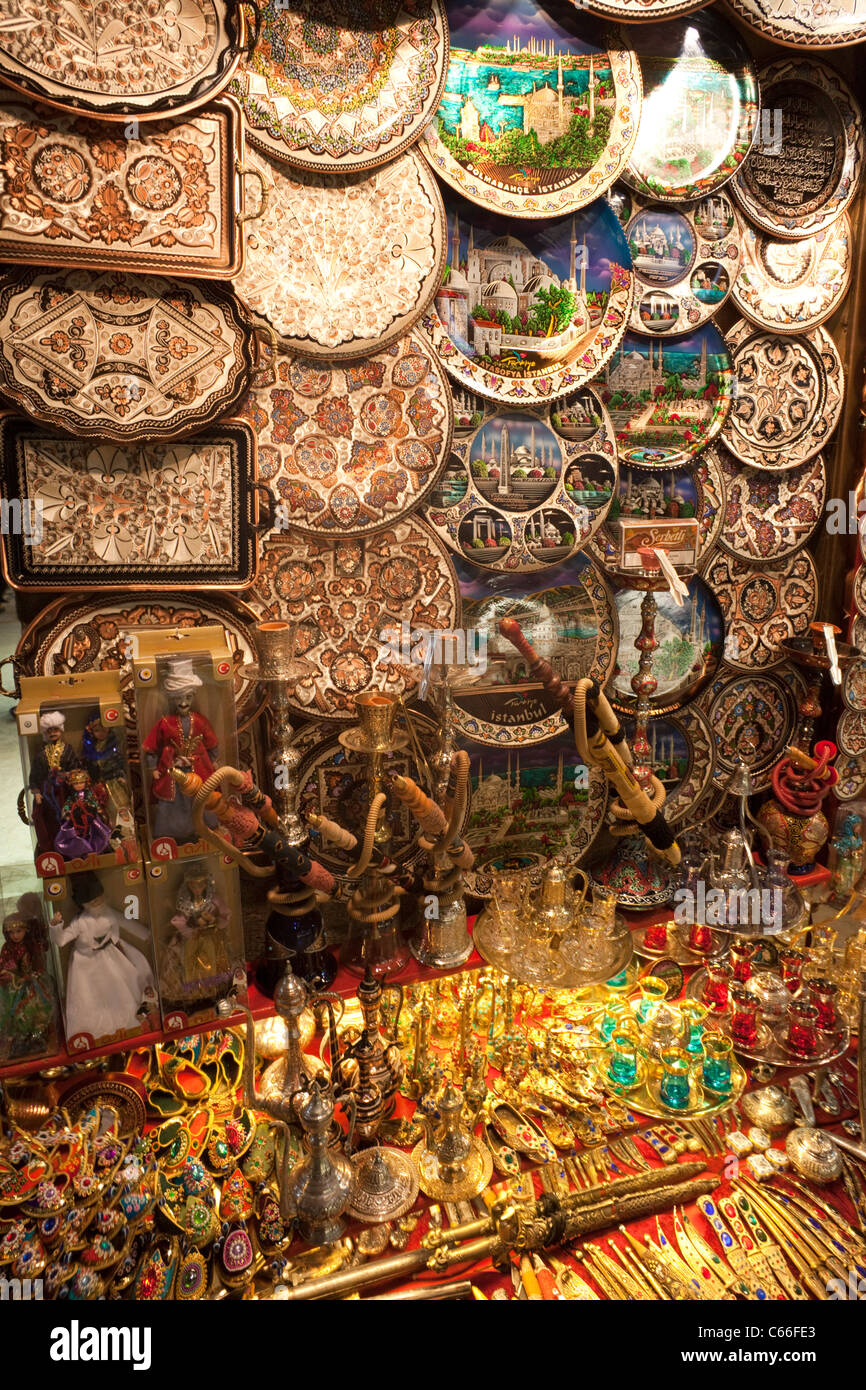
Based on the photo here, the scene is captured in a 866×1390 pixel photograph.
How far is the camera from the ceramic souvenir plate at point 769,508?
258cm

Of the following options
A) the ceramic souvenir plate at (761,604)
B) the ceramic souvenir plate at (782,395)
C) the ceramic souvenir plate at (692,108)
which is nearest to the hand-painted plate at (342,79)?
the ceramic souvenir plate at (692,108)

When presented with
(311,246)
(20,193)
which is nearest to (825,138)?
(311,246)

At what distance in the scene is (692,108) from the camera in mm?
2197

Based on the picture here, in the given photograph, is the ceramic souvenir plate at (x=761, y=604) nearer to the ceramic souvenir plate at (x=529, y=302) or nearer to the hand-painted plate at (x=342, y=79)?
the ceramic souvenir plate at (x=529, y=302)

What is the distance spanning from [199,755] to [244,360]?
35.8 inches

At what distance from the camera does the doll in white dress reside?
5.67ft

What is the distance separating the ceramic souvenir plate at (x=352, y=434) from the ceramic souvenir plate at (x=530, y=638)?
0.33 m

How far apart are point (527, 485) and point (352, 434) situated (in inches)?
21.0

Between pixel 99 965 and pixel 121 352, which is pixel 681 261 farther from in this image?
pixel 99 965

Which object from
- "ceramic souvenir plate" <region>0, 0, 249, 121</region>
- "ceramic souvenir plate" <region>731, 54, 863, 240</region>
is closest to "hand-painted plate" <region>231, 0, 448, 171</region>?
"ceramic souvenir plate" <region>0, 0, 249, 121</region>

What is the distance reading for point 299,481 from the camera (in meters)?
2.00

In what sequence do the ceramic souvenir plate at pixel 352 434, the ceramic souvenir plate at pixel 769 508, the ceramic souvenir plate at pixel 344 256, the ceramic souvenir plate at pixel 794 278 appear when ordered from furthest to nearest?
the ceramic souvenir plate at pixel 769 508 → the ceramic souvenir plate at pixel 794 278 → the ceramic souvenir plate at pixel 352 434 → the ceramic souvenir plate at pixel 344 256

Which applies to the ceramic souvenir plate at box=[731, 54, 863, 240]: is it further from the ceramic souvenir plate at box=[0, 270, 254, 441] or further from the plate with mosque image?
the ceramic souvenir plate at box=[0, 270, 254, 441]
